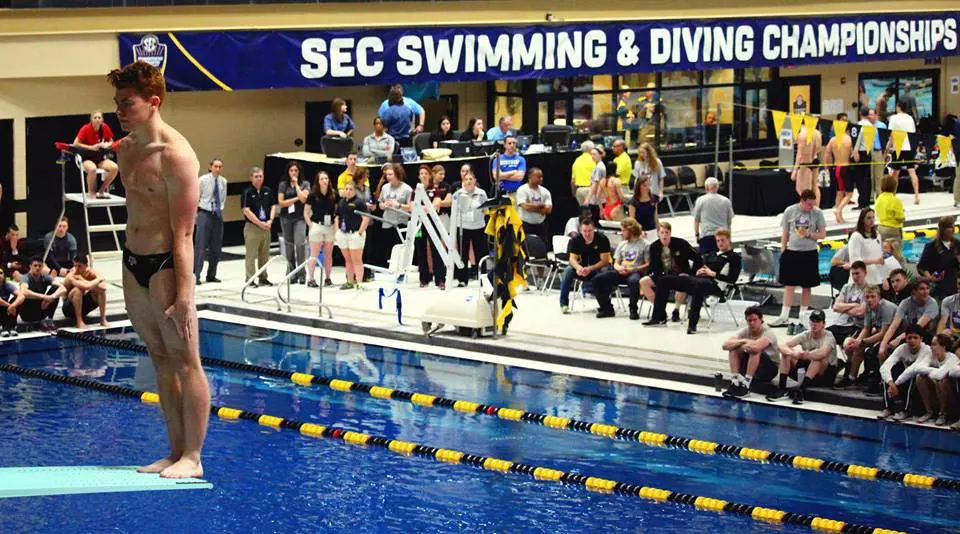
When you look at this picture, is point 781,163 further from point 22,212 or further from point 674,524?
point 674,524

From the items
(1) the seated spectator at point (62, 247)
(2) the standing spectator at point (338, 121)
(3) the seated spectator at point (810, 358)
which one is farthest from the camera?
(2) the standing spectator at point (338, 121)

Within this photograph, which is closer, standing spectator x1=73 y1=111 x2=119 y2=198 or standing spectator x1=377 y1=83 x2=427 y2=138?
standing spectator x1=73 y1=111 x2=119 y2=198

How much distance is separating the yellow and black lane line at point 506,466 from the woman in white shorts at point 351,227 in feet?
16.1

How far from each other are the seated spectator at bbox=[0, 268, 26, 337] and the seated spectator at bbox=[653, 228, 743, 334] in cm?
713

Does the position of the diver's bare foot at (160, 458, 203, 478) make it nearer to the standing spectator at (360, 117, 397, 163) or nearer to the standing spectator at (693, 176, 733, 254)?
the standing spectator at (693, 176, 733, 254)

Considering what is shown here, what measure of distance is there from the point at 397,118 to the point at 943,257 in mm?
9664

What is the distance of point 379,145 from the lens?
2352 cm

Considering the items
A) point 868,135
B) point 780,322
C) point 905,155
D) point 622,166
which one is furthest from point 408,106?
point 905,155

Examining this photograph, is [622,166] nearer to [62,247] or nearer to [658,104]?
[658,104]

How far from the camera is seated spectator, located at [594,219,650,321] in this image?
18.7m

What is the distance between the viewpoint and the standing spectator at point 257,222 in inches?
850

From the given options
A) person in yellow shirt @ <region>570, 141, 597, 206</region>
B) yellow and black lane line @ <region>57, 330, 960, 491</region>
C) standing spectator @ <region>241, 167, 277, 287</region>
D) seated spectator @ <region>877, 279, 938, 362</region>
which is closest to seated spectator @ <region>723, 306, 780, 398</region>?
seated spectator @ <region>877, 279, 938, 362</region>

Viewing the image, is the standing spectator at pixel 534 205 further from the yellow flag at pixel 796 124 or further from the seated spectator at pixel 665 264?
the yellow flag at pixel 796 124

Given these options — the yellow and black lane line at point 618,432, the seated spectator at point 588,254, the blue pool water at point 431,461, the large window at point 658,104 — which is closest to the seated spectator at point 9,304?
the blue pool water at point 431,461
